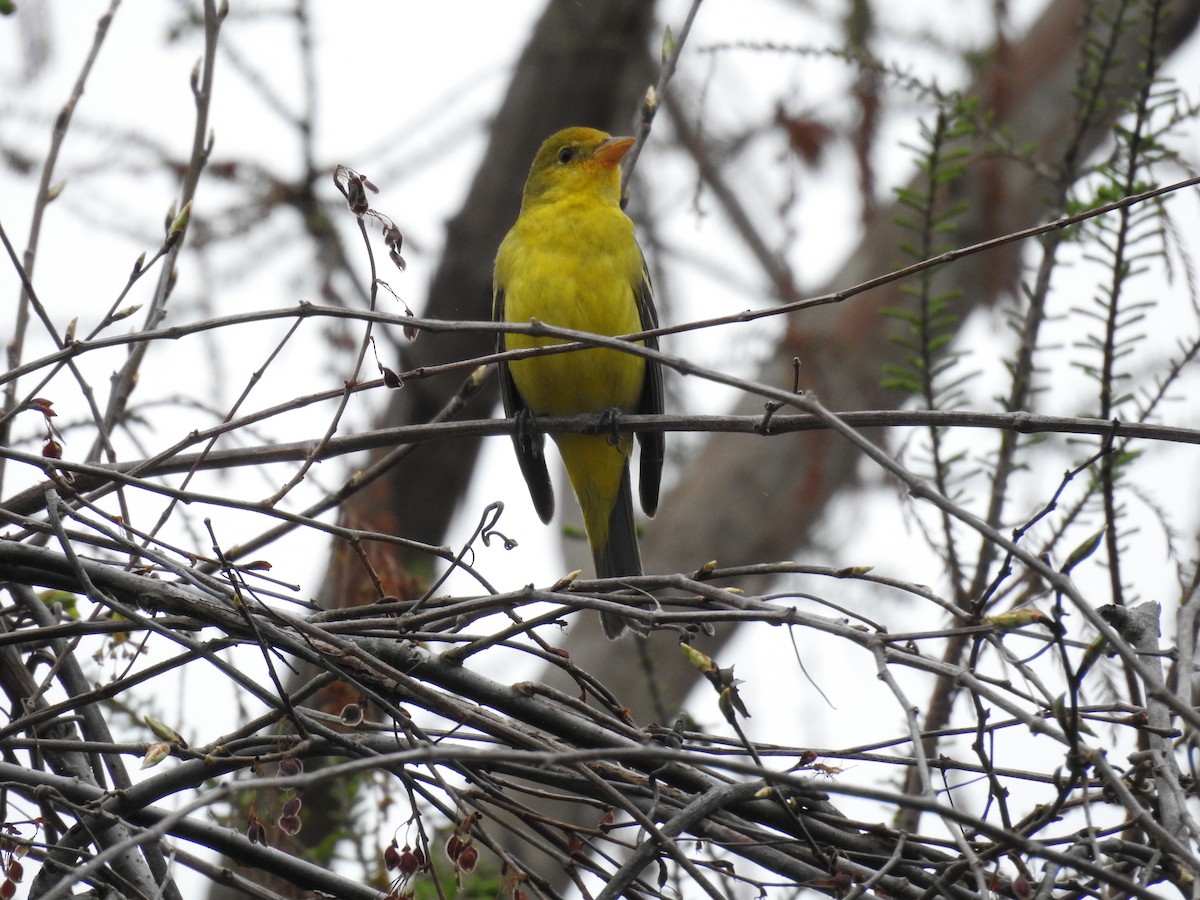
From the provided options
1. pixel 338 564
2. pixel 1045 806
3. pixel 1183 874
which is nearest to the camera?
pixel 1183 874

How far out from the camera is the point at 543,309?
467cm

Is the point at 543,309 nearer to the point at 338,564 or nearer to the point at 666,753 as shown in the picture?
the point at 338,564

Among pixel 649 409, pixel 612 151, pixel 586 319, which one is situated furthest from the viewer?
pixel 612 151

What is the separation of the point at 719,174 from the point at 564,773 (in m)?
5.71

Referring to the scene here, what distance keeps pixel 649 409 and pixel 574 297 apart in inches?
24.7

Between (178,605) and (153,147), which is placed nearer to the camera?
(178,605)

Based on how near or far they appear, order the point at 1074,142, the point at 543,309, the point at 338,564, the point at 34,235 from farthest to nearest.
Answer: the point at 543,309, the point at 338,564, the point at 1074,142, the point at 34,235

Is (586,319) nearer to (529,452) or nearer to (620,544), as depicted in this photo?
(529,452)

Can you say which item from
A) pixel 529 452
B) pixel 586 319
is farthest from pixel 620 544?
pixel 586 319

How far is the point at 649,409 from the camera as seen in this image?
513 cm

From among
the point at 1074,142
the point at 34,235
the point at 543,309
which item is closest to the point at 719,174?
the point at 543,309

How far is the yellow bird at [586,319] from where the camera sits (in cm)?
473

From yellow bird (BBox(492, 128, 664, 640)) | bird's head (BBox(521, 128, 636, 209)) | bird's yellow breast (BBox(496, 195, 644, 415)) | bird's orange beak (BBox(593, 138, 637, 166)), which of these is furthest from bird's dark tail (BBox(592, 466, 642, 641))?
bird's orange beak (BBox(593, 138, 637, 166))

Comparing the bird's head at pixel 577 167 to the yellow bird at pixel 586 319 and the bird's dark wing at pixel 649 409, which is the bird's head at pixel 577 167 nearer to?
the yellow bird at pixel 586 319
